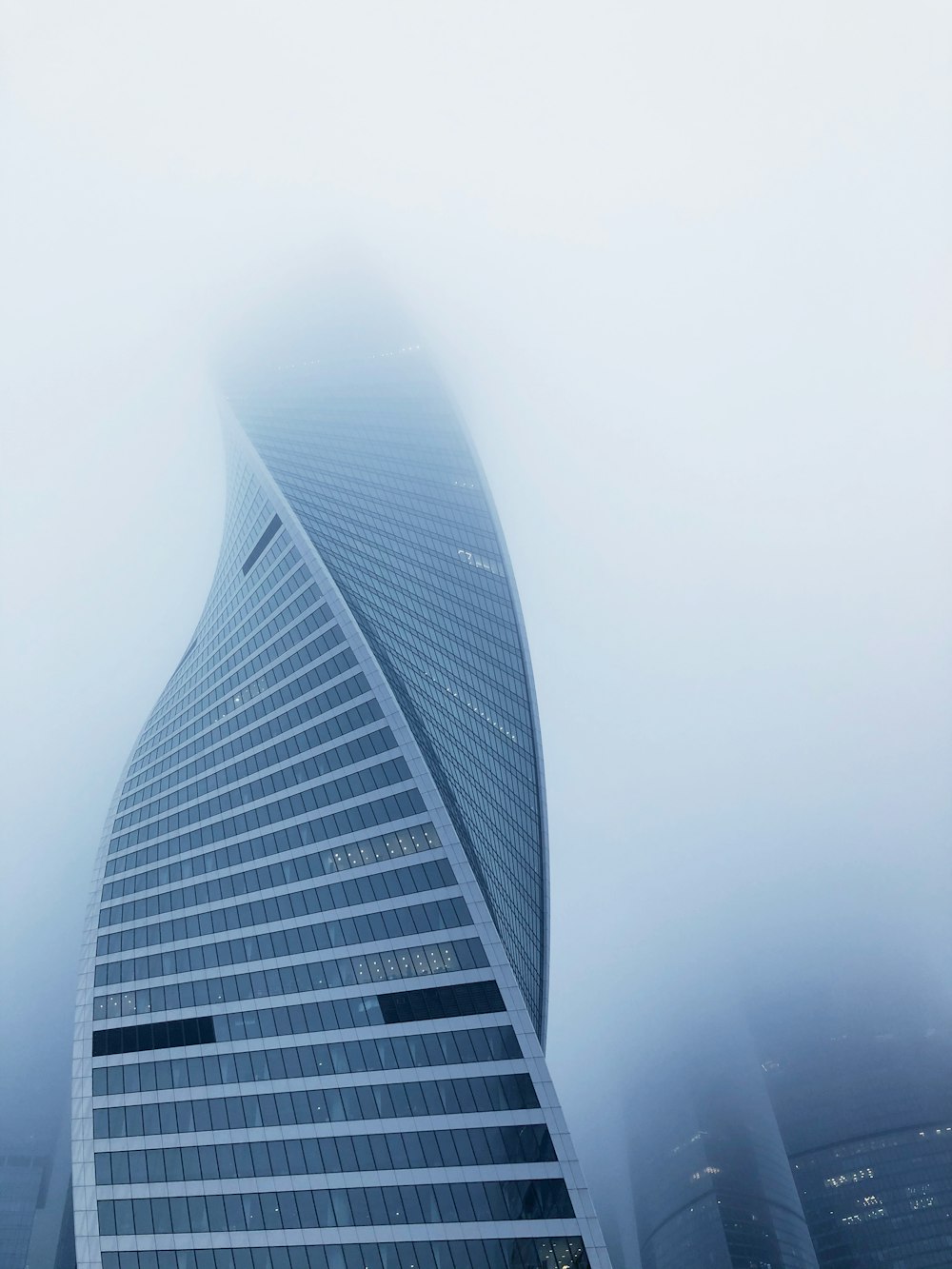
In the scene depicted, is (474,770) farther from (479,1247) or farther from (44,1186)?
(44,1186)

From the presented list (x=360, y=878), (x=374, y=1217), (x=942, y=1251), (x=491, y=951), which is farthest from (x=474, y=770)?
(x=942, y=1251)

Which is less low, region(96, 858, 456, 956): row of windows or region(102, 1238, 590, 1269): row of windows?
region(96, 858, 456, 956): row of windows

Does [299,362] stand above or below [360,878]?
above

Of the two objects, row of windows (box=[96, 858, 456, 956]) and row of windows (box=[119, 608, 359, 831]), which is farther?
row of windows (box=[119, 608, 359, 831])

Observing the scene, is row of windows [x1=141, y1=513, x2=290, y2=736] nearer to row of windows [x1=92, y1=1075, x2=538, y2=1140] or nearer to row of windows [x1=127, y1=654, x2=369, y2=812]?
row of windows [x1=127, y1=654, x2=369, y2=812]

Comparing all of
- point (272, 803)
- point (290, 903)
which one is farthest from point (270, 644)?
point (290, 903)

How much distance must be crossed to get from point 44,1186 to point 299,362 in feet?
582

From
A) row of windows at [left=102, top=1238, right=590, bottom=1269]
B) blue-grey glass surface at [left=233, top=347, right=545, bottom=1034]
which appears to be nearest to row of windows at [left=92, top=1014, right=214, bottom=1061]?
row of windows at [left=102, top=1238, right=590, bottom=1269]

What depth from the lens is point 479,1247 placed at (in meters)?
65.6

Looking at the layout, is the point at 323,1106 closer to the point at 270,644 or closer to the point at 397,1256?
the point at 397,1256

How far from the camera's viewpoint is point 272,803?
324ft

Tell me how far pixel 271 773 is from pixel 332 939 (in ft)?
75.7

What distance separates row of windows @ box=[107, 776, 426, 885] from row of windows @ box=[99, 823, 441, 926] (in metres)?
0.27

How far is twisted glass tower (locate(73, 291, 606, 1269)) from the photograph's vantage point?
69.9m
